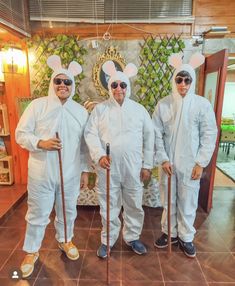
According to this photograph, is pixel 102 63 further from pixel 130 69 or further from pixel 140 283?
pixel 140 283

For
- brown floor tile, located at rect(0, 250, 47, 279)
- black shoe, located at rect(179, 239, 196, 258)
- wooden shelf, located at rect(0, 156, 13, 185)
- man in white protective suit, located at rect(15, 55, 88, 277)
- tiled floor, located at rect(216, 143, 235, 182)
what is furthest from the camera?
tiled floor, located at rect(216, 143, 235, 182)

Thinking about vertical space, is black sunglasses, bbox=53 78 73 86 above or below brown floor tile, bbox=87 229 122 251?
above

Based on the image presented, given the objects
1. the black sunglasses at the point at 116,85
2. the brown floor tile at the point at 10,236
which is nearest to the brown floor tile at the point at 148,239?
the brown floor tile at the point at 10,236

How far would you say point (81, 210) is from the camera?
2807 mm

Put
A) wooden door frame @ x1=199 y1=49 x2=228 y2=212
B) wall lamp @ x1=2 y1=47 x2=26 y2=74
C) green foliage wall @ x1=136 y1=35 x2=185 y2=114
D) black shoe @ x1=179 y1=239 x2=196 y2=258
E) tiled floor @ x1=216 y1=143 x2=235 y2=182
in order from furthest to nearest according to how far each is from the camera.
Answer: tiled floor @ x1=216 y1=143 x2=235 y2=182
green foliage wall @ x1=136 y1=35 x2=185 y2=114
wall lamp @ x1=2 y1=47 x2=26 y2=74
wooden door frame @ x1=199 y1=49 x2=228 y2=212
black shoe @ x1=179 y1=239 x2=196 y2=258

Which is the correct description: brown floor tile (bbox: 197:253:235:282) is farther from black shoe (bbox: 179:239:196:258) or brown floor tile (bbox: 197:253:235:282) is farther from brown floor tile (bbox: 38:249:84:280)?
brown floor tile (bbox: 38:249:84:280)

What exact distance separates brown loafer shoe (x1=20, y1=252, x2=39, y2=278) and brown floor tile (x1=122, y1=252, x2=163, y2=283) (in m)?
0.70

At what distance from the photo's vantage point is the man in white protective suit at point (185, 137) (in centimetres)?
184

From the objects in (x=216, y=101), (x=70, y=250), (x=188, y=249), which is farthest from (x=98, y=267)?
(x=216, y=101)

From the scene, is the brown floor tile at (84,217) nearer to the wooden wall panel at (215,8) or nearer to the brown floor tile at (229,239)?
the brown floor tile at (229,239)

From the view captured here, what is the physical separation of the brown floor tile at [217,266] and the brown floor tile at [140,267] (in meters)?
0.38

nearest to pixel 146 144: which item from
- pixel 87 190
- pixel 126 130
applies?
pixel 126 130

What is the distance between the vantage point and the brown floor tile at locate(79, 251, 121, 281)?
1756 millimetres

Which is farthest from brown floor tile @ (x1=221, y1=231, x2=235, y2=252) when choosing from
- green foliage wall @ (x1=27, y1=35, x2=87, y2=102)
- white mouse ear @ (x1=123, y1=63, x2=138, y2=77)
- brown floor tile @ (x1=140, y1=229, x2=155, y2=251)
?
green foliage wall @ (x1=27, y1=35, x2=87, y2=102)
